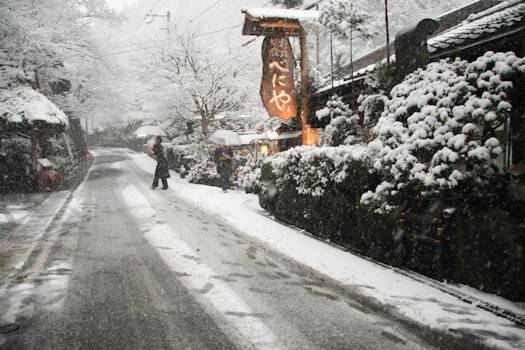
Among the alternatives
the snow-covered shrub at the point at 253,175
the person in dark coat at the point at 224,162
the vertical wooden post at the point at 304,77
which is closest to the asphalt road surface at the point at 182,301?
the snow-covered shrub at the point at 253,175

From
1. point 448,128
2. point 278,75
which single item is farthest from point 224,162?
point 448,128

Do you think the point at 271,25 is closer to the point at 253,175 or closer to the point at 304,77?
the point at 304,77

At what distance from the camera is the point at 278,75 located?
27.8 feet

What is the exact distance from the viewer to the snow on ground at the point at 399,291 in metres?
2.78

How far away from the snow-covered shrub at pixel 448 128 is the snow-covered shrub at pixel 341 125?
3.33 metres

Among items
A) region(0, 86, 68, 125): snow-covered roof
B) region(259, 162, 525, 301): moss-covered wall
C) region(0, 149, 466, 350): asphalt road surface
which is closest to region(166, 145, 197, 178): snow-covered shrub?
region(0, 86, 68, 125): snow-covered roof

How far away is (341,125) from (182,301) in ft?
19.0

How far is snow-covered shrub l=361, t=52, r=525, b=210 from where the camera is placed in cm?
322

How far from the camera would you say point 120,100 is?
18859 millimetres

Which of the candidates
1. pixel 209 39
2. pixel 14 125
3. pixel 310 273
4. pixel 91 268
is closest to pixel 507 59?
pixel 310 273

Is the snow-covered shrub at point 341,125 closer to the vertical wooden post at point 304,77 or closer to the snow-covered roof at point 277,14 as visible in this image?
the vertical wooden post at point 304,77

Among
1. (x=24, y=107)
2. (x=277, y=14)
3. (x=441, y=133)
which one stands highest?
(x=277, y=14)

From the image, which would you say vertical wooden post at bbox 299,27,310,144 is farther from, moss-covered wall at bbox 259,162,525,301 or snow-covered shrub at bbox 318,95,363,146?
moss-covered wall at bbox 259,162,525,301

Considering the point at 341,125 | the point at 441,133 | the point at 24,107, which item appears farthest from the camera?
the point at 24,107
